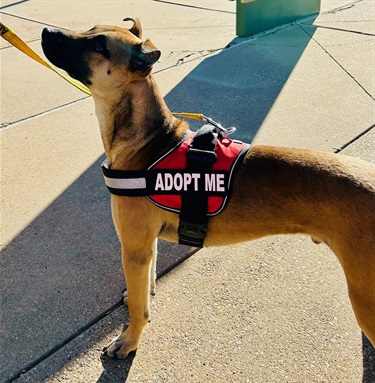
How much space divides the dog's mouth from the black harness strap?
2.28 ft

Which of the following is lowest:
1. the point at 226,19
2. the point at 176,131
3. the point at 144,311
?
the point at 226,19

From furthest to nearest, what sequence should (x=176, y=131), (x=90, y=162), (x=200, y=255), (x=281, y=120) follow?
(x=281, y=120), (x=90, y=162), (x=200, y=255), (x=176, y=131)

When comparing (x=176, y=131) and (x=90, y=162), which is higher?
(x=176, y=131)

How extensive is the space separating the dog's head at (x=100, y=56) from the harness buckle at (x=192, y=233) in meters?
0.85

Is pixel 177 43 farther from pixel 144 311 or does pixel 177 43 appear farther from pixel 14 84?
pixel 144 311

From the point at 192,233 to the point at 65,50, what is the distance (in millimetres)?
1193

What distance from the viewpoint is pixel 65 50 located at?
237 centimetres

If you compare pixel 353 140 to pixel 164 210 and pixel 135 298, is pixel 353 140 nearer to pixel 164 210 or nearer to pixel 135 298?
pixel 164 210

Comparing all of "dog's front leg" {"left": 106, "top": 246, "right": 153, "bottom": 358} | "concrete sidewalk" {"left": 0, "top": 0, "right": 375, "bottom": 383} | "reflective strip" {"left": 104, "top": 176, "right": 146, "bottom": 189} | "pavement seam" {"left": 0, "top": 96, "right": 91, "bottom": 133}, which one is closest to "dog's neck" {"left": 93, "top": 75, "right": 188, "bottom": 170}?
"reflective strip" {"left": 104, "top": 176, "right": 146, "bottom": 189}

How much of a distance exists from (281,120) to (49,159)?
268 cm

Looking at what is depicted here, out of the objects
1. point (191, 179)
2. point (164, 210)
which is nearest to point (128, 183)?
point (164, 210)

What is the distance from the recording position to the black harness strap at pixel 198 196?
8.02ft

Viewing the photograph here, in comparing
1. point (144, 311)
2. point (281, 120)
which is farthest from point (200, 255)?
point (281, 120)

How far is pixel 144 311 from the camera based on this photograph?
2.75 meters
